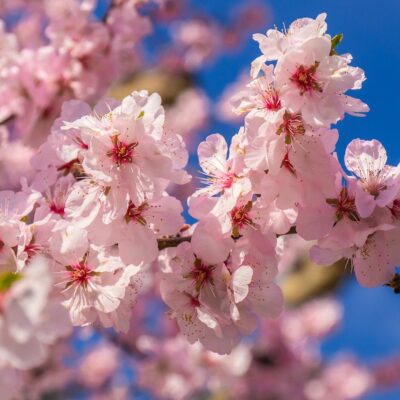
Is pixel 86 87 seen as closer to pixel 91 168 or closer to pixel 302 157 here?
pixel 91 168

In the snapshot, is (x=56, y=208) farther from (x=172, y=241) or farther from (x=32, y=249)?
(x=172, y=241)

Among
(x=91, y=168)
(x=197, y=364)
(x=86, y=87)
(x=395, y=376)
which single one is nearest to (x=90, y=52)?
(x=86, y=87)

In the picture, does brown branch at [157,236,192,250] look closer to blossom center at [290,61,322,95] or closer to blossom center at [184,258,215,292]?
blossom center at [184,258,215,292]

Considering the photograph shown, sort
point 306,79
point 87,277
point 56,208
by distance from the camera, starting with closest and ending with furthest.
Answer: point 306,79
point 87,277
point 56,208

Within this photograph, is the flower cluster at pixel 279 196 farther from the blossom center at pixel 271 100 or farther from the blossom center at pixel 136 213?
the blossom center at pixel 136 213

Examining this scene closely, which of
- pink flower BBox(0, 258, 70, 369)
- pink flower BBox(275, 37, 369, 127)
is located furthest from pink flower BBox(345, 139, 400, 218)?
pink flower BBox(0, 258, 70, 369)

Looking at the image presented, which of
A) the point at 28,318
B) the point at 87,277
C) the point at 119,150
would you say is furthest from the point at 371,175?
the point at 28,318

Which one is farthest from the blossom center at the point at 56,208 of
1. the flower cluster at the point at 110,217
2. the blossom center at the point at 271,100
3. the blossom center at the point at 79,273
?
the blossom center at the point at 271,100
